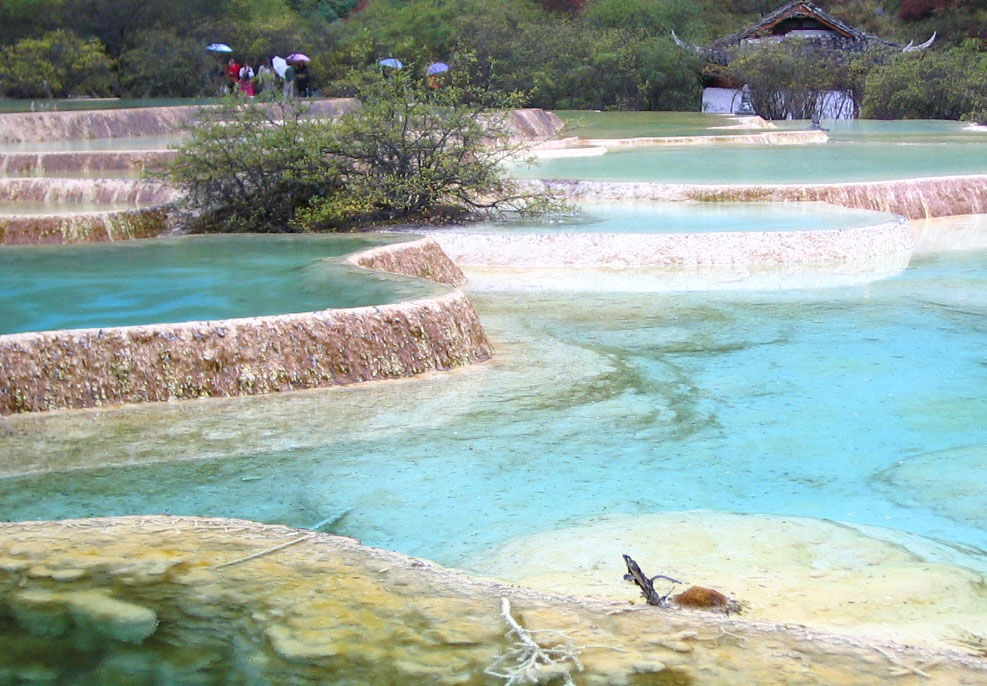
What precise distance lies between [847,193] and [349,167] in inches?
190

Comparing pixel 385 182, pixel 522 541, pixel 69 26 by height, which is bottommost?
pixel 522 541

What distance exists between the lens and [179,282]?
301 inches

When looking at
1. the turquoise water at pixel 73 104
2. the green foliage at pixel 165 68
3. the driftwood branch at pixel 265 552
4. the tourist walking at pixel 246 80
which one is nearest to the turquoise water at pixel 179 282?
the driftwood branch at pixel 265 552

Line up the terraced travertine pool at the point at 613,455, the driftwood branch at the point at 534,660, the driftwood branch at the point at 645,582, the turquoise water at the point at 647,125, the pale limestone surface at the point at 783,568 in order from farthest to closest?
the turquoise water at the point at 647,125
the terraced travertine pool at the point at 613,455
the pale limestone surface at the point at 783,568
the driftwood branch at the point at 645,582
the driftwood branch at the point at 534,660

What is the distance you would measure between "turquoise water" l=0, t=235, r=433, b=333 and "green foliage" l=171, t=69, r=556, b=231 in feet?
6.34

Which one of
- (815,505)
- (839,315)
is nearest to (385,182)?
(839,315)

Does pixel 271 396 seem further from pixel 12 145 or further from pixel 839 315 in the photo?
pixel 12 145

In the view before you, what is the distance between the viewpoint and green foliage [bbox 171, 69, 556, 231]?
1109 cm

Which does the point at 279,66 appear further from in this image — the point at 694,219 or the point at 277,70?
the point at 694,219

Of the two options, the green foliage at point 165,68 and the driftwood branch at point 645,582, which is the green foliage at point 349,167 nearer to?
the driftwood branch at point 645,582

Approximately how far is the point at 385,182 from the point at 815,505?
713 cm

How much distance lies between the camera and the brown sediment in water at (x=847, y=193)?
12.4 m

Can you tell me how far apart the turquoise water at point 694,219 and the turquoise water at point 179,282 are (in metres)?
2.26

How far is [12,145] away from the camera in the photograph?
19.5 metres
